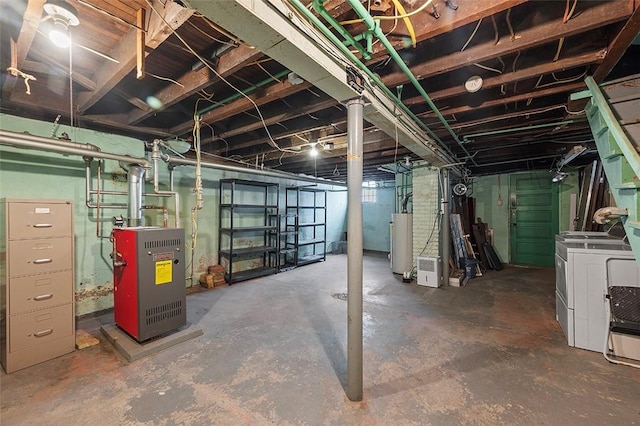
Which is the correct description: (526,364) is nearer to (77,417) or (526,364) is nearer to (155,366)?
(155,366)

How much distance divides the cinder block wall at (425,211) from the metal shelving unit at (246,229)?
114 inches

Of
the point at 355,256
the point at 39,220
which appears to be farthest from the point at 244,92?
the point at 39,220

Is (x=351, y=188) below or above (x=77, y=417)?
above

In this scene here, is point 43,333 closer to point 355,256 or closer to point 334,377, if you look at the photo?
point 334,377

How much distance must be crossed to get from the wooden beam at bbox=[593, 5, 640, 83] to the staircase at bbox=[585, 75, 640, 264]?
0.17m

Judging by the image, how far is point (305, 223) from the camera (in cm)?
723

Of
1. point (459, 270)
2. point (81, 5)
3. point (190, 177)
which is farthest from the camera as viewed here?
point (459, 270)

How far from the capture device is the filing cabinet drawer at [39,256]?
2117 millimetres

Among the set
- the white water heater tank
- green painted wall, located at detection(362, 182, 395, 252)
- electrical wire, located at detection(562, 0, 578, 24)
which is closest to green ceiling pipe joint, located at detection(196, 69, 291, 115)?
electrical wire, located at detection(562, 0, 578, 24)

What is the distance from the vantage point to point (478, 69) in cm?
213

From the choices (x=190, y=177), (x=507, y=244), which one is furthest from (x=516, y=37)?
(x=507, y=244)

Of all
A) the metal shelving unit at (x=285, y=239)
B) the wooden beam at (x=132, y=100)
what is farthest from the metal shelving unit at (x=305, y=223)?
the wooden beam at (x=132, y=100)

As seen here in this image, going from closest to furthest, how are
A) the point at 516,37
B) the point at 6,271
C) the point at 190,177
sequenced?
the point at 516,37 < the point at 6,271 < the point at 190,177

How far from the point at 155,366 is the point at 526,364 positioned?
3.18m
